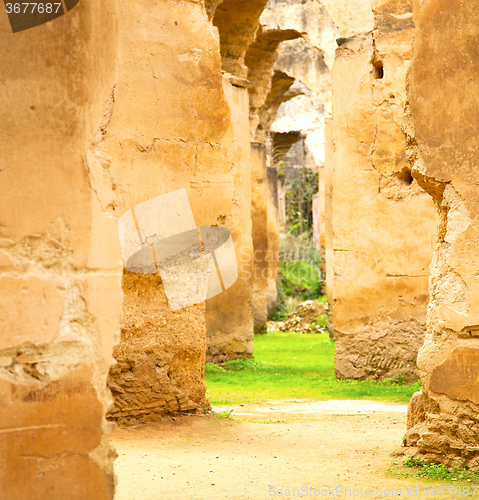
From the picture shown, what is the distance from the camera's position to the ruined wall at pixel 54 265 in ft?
5.70

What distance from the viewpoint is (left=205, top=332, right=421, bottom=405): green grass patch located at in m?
6.22

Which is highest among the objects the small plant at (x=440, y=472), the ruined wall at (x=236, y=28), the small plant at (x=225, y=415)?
the ruined wall at (x=236, y=28)

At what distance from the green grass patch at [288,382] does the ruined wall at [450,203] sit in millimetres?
2680

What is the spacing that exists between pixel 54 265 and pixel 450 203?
2227 millimetres

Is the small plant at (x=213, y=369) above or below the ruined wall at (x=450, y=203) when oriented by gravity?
below

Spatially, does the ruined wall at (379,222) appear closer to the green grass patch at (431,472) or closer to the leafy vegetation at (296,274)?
the green grass patch at (431,472)

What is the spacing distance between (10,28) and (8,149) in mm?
337

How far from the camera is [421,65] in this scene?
10.9ft

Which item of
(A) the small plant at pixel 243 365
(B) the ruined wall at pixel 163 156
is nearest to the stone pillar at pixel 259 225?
(A) the small plant at pixel 243 365

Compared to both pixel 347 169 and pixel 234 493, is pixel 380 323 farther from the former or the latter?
pixel 234 493

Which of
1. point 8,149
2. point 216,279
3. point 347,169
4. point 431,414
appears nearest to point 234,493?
point 431,414

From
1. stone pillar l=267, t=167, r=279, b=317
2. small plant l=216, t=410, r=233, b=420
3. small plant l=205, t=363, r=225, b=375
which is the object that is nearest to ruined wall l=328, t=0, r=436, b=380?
small plant l=205, t=363, r=225, b=375

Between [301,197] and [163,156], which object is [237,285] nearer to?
[163,156]

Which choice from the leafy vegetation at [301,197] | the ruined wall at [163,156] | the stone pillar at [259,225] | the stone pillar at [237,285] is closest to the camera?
the ruined wall at [163,156]
